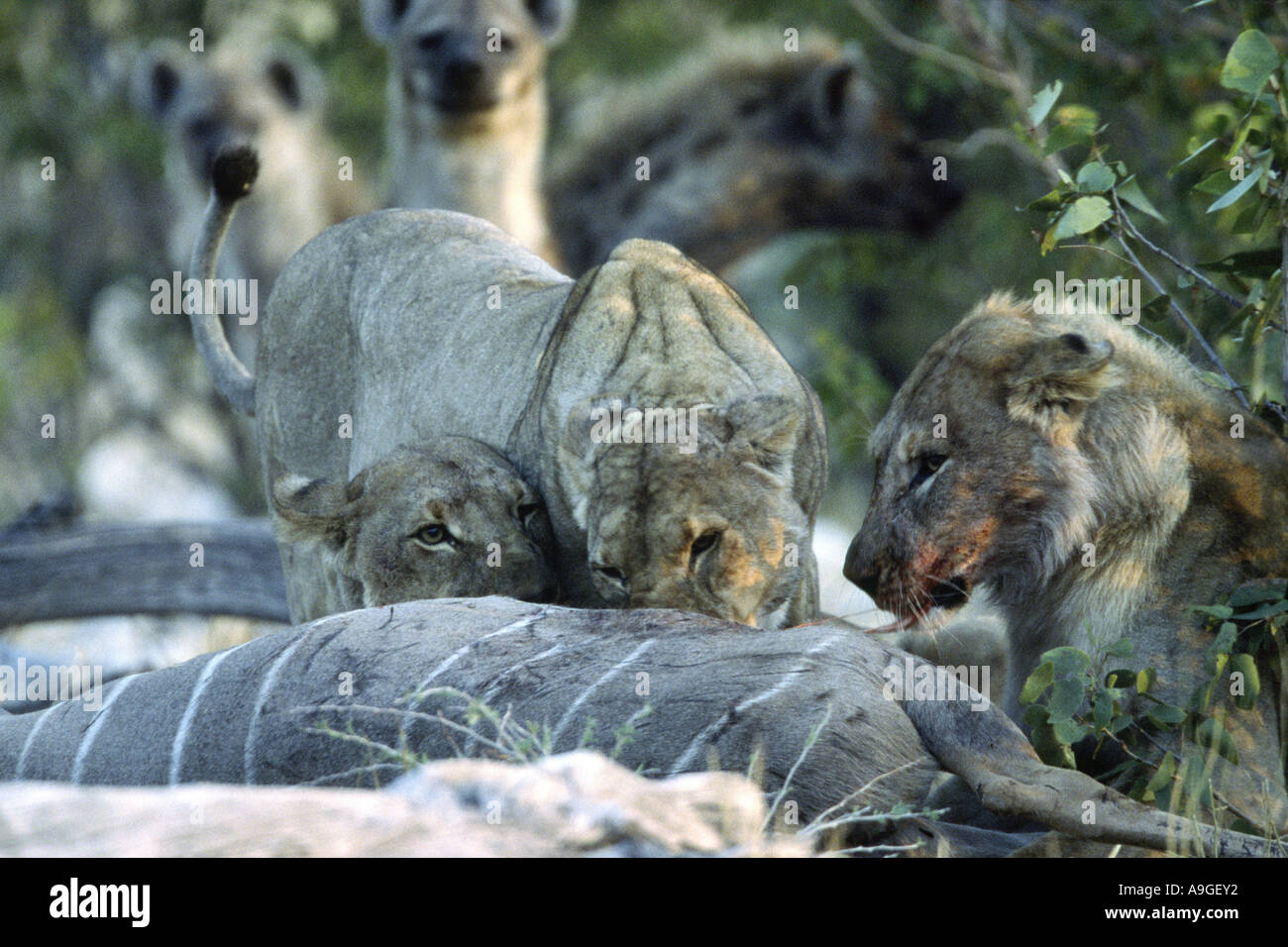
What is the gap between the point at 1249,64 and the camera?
15.3ft

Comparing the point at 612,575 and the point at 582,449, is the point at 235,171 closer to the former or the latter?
the point at 582,449

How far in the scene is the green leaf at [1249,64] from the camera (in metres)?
4.64

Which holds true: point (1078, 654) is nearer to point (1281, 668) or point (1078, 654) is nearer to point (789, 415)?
point (1281, 668)

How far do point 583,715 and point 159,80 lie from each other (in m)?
10.8

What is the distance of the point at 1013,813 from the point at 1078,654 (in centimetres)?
76

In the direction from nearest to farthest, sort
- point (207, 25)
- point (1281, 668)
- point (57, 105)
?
1. point (1281, 668)
2. point (207, 25)
3. point (57, 105)

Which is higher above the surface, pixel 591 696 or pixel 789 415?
pixel 789 415

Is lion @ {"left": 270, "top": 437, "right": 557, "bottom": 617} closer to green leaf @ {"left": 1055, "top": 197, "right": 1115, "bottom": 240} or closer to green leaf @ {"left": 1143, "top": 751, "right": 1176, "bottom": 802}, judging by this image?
green leaf @ {"left": 1055, "top": 197, "right": 1115, "bottom": 240}

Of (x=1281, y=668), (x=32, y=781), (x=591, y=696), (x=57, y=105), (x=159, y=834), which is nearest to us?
(x=159, y=834)

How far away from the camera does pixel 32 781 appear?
4.29 meters

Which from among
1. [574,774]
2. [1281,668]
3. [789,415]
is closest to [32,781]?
[574,774]

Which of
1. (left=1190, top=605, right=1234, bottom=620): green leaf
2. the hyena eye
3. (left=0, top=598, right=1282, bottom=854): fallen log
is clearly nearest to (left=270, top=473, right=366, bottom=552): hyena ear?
(left=0, top=598, right=1282, bottom=854): fallen log

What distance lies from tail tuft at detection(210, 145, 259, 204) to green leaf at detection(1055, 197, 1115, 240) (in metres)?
3.30

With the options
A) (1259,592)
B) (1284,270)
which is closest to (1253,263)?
(1284,270)
